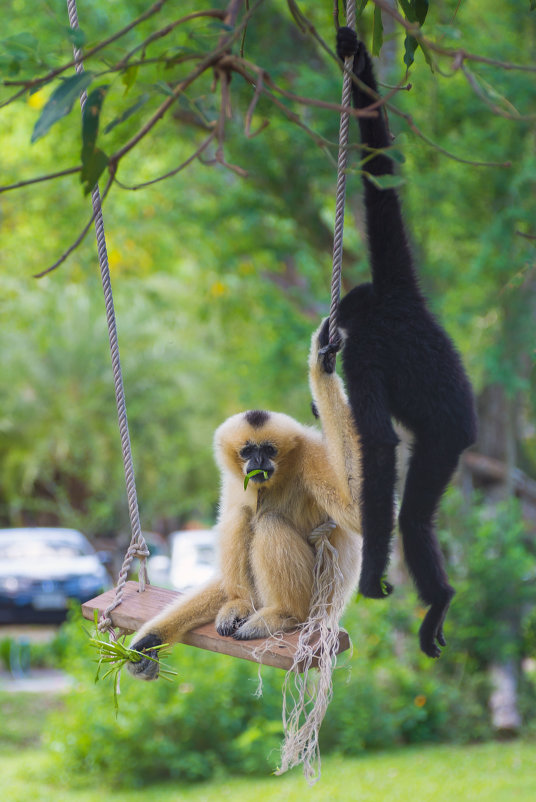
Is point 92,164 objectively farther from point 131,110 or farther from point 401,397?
point 401,397

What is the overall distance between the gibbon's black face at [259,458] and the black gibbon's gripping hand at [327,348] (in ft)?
1.72

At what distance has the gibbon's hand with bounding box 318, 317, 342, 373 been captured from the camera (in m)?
2.87

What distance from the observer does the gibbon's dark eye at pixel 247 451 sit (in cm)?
334

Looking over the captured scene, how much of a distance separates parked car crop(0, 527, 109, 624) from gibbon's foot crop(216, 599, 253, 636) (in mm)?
11793

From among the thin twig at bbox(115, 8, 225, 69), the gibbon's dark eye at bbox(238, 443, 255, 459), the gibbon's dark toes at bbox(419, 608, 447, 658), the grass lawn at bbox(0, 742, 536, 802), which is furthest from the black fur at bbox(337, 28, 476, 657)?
the grass lawn at bbox(0, 742, 536, 802)

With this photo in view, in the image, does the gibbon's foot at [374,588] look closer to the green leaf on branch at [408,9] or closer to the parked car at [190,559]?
the green leaf on branch at [408,9]

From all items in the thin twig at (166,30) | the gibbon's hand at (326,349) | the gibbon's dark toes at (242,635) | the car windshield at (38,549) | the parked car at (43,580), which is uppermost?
the thin twig at (166,30)

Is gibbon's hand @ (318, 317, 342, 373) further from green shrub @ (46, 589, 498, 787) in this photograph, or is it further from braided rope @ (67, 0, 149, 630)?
green shrub @ (46, 589, 498, 787)

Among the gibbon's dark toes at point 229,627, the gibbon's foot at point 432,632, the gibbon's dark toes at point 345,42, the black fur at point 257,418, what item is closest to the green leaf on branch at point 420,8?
the gibbon's dark toes at point 345,42

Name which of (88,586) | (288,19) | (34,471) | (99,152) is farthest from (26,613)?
(99,152)

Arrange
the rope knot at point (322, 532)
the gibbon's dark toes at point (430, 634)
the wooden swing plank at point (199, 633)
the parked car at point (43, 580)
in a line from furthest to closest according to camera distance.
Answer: the parked car at point (43, 580) → the rope knot at point (322, 532) → the gibbon's dark toes at point (430, 634) → the wooden swing plank at point (199, 633)

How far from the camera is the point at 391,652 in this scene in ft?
30.6

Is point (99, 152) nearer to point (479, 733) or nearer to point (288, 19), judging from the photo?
point (479, 733)

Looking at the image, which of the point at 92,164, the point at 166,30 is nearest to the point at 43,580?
the point at 92,164
